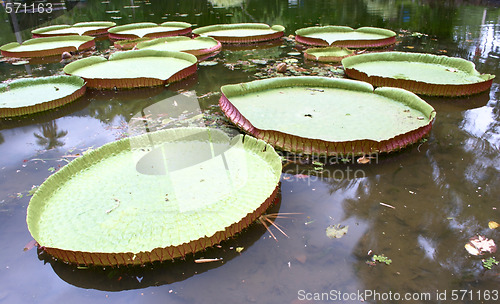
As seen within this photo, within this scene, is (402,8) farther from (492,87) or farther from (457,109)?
(457,109)

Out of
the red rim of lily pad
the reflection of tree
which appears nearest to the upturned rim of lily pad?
the red rim of lily pad

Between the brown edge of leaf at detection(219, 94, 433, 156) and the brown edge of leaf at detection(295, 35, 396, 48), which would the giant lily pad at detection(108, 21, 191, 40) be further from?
the brown edge of leaf at detection(219, 94, 433, 156)

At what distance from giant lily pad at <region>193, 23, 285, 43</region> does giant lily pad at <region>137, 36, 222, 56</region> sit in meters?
0.36

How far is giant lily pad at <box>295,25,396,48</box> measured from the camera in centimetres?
692

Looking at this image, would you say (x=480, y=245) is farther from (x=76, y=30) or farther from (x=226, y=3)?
(x=226, y=3)

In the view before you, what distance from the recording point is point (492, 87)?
477cm

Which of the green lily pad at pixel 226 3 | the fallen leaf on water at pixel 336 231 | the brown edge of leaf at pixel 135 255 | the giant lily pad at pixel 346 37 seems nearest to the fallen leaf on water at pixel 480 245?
the fallen leaf on water at pixel 336 231

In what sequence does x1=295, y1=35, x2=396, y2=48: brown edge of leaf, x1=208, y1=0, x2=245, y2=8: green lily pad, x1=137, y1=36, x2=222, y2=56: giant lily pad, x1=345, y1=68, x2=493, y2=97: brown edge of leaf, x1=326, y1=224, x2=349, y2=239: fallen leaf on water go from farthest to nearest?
x1=208, y1=0, x2=245, y2=8: green lily pad, x1=295, y1=35, x2=396, y2=48: brown edge of leaf, x1=137, y1=36, x2=222, y2=56: giant lily pad, x1=345, y1=68, x2=493, y2=97: brown edge of leaf, x1=326, y1=224, x2=349, y2=239: fallen leaf on water

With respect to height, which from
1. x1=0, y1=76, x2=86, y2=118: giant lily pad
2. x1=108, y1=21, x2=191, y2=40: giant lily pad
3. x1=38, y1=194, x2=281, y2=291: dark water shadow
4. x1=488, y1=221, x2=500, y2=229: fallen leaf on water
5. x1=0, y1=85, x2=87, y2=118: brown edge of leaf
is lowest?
x1=488, y1=221, x2=500, y2=229: fallen leaf on water

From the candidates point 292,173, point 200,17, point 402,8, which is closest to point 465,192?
point 292,173

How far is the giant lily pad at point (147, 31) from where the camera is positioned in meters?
8.09

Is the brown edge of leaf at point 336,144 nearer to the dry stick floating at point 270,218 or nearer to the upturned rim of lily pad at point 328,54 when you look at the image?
the dry stick floating at point 270,218

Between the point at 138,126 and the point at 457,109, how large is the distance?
3789 millimetres

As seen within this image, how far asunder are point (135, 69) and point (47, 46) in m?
3.53
